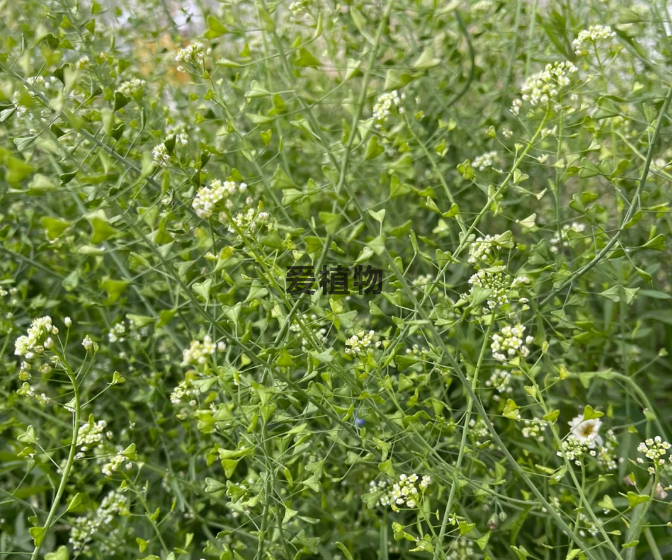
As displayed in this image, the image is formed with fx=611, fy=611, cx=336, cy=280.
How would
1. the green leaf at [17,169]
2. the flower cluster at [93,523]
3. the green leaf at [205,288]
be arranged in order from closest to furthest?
the green leaf at [17,169] < the green leaf at [205,288] < the flower cluster at [93,523]

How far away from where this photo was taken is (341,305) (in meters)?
0.65

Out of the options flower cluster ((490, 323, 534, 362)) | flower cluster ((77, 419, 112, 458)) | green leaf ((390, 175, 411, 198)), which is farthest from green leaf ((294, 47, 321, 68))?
flower cluster ((77, 419, 112, 458))

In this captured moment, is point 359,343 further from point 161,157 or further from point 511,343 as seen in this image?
point 161,157

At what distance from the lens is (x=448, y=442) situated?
783mm

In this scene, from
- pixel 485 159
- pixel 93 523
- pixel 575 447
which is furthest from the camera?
pixel 485 159

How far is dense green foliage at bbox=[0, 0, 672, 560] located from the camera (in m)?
0.59

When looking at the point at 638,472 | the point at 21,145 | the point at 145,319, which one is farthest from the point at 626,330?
the point at 21,145

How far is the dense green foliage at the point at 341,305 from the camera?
59 centimetres

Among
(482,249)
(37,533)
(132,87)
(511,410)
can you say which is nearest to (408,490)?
(511,410)

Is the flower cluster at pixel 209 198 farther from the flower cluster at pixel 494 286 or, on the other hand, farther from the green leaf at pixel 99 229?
the flower cluster at pixel 494 286

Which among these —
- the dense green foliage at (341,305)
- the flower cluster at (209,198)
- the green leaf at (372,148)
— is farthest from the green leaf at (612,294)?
the flower cluster at (209,198)

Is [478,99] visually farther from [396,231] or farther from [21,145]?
[21,145]

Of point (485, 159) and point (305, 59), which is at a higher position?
point (305, 59)

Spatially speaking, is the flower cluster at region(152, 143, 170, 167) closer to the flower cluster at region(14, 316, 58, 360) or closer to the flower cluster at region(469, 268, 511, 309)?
the flower cluster at region(14, 316, 58, 360)
